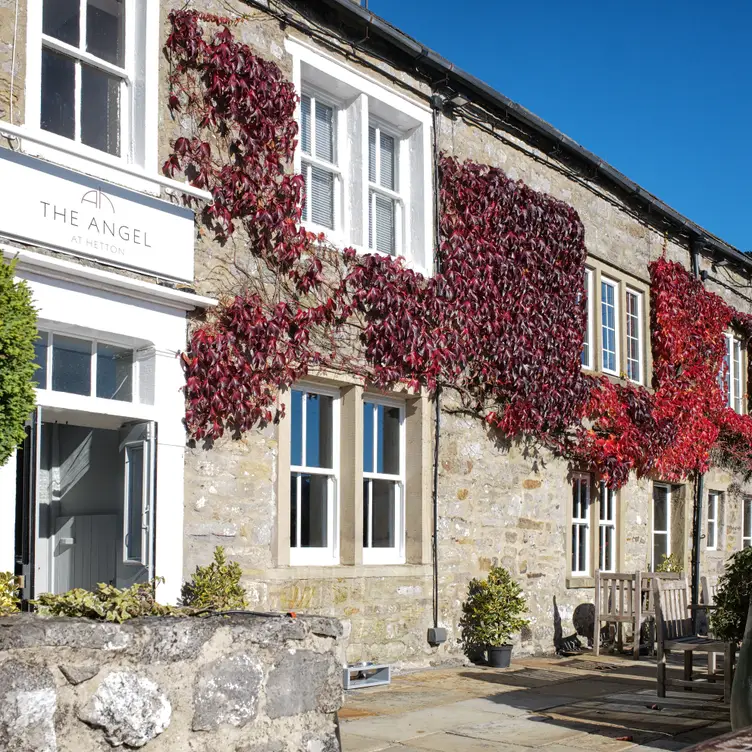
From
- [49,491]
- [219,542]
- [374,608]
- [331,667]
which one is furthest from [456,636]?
[331,667]

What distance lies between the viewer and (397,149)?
11.8m

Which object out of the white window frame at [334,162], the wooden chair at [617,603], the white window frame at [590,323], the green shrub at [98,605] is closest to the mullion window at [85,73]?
the white window frame at [334,162]

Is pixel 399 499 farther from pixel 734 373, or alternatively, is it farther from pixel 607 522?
pixel 734 373

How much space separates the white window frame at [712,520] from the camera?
57.5 ft

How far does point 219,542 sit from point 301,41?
4.81 meters

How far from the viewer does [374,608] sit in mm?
10430

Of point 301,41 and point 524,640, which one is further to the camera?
point 524,640

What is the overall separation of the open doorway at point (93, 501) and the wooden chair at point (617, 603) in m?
6.15

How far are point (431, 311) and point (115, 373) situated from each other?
12.6 ft

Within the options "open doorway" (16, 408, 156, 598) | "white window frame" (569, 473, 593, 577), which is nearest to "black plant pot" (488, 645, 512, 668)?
"white window frame" (569, 473, 593, 577)

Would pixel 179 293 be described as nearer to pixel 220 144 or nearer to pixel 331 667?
pixel 220 144

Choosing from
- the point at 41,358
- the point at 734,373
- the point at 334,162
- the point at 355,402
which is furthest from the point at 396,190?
the point at 734,373

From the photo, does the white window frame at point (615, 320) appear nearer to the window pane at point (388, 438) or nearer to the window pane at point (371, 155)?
the window pane at point (388, 438)

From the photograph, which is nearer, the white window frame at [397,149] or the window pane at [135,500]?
the window pane at [135,500]
